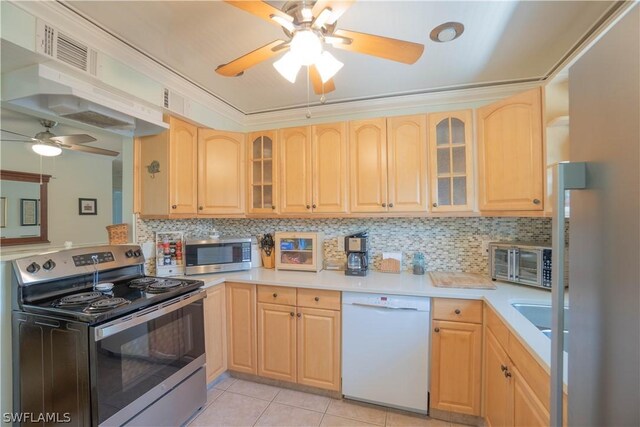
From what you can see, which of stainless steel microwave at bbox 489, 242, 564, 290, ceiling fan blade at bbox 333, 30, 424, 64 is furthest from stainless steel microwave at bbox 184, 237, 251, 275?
stainless steel microwave at bbox 489, 242, 564, 290

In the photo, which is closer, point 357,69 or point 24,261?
point 24,261

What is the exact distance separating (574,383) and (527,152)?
68.4 inches

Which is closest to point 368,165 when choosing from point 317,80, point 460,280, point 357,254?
point 357,254

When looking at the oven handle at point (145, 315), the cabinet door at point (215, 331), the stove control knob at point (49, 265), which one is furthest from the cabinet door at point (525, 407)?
the stove control knob at point (49, 265)

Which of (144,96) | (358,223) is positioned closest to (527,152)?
(358,223)

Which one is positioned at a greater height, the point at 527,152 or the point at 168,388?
the point at 527,152

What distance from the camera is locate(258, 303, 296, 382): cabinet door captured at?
2.17m

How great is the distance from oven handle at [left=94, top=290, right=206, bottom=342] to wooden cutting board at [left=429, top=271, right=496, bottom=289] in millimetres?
1690

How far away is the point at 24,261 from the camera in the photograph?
57.2 inches

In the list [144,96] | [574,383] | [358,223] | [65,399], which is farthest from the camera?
Result: [358,223]

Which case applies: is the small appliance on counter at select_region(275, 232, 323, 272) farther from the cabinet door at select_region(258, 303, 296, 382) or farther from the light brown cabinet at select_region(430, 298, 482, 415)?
the light brown cabinet at select_region(430, 298, 482, 415)

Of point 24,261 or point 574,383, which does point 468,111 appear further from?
point 24,261

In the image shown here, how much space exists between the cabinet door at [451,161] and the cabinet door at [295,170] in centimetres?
104

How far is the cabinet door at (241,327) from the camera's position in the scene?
227cm
